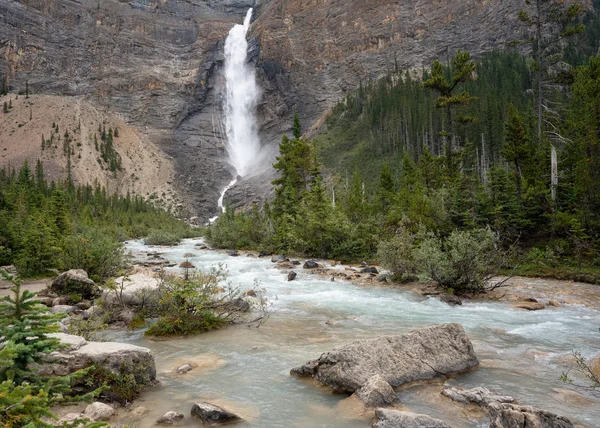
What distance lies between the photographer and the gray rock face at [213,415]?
552 cm

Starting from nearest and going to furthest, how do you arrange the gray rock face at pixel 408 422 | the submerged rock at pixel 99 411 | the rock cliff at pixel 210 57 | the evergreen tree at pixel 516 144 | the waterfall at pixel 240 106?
1. the gray rock face at pixel 408 422
2. the submerged rock at pixel 99 411
3. the evergreen tree at pixel 516 144
4. the rock cliff at pixel 210 57
5. the waterfall at pixel 240 106

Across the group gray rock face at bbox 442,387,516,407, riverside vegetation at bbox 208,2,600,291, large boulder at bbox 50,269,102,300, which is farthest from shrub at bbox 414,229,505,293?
large boulder at bbox 50,269,102,300

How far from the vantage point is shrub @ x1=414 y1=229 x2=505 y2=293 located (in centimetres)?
1433

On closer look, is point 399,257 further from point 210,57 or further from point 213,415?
point 210,57

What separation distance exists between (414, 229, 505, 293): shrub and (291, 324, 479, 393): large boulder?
22.8 ft

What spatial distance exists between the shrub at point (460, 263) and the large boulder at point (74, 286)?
11.8m

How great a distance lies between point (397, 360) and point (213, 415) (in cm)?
340

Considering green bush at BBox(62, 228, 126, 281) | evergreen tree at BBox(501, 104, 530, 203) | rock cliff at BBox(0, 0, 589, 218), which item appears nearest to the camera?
green bush at BBox(62, 228, 126, 281)

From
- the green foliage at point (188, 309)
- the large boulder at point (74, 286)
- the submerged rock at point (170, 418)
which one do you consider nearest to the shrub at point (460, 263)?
the green foliage at point (188, 309)

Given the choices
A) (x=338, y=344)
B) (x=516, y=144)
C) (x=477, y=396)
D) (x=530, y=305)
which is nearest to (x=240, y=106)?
(x=516, y=144)

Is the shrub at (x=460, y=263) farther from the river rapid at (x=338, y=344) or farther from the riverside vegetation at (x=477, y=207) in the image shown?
the river rapid at (x=338, y=344)

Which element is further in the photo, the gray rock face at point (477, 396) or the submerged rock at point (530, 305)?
the submerged rock at point (530, 305)

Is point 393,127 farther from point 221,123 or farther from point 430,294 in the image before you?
point 430,294

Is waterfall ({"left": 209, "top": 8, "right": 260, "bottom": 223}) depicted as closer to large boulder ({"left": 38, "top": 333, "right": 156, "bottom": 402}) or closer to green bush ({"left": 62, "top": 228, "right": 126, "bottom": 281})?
green bush ({"left": 62, "top": 228, "right": 126, "bottom": 281})
